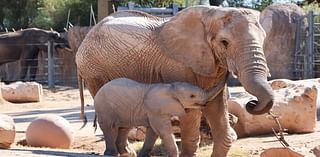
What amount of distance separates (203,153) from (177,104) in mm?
2315

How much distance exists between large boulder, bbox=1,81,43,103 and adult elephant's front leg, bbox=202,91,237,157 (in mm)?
11589

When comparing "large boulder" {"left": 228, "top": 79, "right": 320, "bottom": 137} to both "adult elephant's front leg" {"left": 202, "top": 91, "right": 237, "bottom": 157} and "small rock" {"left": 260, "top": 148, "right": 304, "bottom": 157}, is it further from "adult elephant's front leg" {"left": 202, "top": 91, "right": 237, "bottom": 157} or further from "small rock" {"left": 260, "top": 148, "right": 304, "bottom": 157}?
"small rock" {"left": 260, "top": 148, "right": 304, "bottom": 157}

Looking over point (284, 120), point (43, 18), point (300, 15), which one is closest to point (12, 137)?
point (284, 120)

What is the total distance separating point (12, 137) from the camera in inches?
317

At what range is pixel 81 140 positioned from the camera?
10414 mm

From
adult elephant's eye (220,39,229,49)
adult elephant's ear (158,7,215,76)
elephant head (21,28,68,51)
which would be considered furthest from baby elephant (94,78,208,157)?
elephant head (21,28,68,51)

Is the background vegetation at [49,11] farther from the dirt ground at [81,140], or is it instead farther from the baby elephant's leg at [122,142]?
the baby elephant's leg at [122,142]

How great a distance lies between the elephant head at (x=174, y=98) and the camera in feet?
21.2

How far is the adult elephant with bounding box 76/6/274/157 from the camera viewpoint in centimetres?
624

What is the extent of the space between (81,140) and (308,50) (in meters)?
11.1

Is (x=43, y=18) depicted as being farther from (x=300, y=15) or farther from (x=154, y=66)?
(x=154, y=66)

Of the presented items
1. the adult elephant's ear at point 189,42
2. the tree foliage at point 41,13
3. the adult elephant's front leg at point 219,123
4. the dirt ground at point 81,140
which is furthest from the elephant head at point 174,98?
the tree foliage at point 41,13

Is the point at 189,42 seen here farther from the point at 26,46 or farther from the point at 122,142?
the point at 26,46

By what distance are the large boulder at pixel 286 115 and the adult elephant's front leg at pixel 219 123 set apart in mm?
2593
